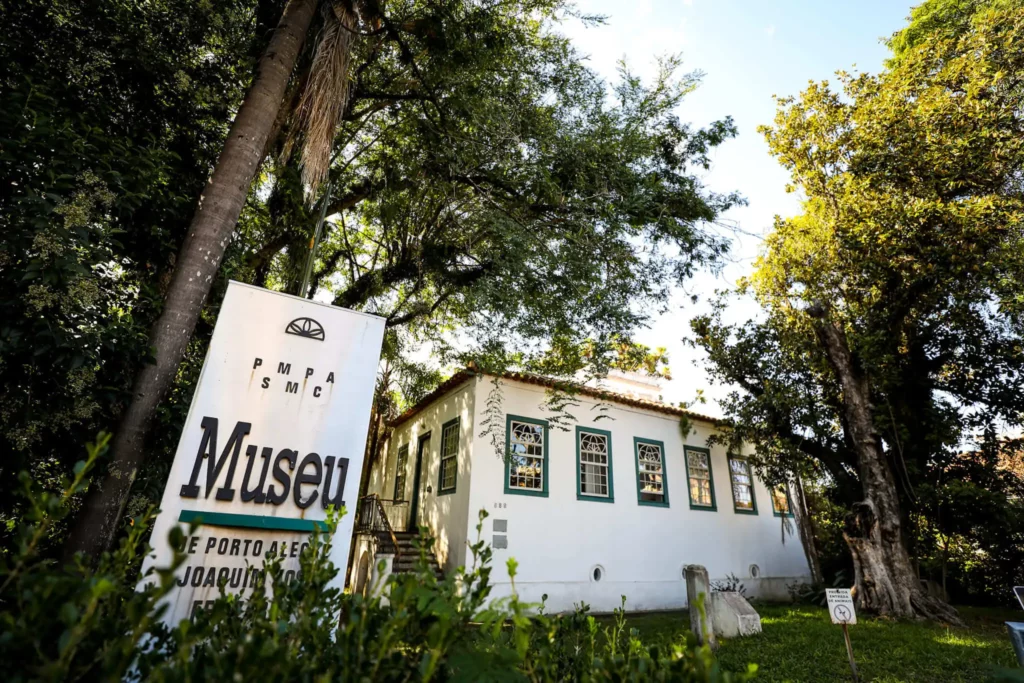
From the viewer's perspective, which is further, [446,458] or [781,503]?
[781,503]

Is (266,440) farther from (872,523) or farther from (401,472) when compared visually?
(872,523)

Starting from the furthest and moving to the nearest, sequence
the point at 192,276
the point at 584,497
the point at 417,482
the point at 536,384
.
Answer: the point at 417,482, the point at 536,384, the point at 584,497, the point at 192,276

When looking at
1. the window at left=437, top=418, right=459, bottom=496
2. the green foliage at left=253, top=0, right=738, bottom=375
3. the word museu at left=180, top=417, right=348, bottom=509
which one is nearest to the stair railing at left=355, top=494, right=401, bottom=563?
the window at left=437, top=418, right=459, bottom=496

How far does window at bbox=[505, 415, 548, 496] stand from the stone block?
3713mm

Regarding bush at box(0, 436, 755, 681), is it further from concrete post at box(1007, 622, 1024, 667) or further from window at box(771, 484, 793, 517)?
window at box(771, 484, 793, 517)

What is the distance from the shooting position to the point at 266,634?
4.04 feet

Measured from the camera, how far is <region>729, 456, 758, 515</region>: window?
12935mm

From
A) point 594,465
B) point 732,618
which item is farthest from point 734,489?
point 732,618

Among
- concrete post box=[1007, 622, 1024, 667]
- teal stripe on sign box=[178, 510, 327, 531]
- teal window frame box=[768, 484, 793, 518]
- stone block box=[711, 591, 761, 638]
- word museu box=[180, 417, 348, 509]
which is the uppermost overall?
teal window frame box=[768, 484, 793, 518]

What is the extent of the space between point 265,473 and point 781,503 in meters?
15.2

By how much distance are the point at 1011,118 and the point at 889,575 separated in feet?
28.6

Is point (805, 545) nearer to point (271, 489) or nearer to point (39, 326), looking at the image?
point (271, 489)

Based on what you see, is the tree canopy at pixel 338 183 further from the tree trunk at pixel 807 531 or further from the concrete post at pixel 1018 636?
the tree trunk at pixel 807 531

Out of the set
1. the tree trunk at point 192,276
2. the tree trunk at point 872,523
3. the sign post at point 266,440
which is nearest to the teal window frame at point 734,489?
the tree trunk at point 872,523
